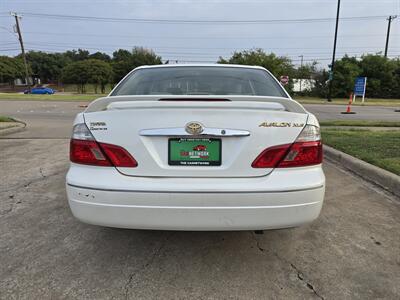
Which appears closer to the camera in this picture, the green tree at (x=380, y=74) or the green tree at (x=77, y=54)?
the green tree at (x=380, y=74)

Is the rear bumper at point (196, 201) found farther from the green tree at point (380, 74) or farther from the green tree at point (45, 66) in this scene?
the green tree at point (45, 66)

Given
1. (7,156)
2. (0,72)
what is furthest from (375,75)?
(0,72)

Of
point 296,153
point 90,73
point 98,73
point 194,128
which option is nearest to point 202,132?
point 194,128

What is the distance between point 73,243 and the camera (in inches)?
115

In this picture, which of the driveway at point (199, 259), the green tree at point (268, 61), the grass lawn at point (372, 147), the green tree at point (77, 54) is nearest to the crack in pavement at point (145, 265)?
the driveway at point (199, 259)

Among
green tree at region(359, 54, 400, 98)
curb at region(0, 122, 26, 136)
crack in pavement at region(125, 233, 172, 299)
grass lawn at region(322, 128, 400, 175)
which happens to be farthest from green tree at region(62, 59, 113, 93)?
crack in pavement at region(125, 233, 172, 299)

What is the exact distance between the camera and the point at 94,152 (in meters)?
2.32

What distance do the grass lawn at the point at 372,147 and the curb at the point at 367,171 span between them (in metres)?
0.14

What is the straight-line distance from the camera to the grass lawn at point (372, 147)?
201 inches

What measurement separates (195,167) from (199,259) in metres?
0.87

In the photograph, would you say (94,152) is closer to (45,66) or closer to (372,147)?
(372,147)

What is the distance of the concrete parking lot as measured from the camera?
2.30 m

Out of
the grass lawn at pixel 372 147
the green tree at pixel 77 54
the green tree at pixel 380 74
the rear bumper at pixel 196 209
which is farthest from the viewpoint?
the green tree at pixel 77 54

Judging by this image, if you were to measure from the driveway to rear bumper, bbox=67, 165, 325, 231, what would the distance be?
1.47 ft
